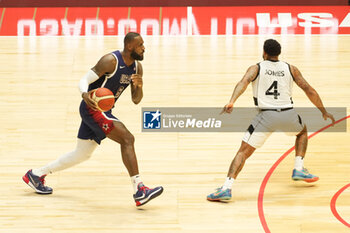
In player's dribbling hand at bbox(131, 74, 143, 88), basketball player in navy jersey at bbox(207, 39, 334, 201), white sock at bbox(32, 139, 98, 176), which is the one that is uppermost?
player's dribbling hand at bbox(131, 74, 143, 88)

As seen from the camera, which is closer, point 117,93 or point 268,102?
point 117,93

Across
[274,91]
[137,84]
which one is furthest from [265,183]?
[137,84]

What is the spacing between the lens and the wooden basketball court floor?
28.5 feet

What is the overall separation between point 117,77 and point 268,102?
1639mm

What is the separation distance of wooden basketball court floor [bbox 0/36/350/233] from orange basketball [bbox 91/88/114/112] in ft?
3.80

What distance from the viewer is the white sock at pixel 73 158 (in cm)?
891

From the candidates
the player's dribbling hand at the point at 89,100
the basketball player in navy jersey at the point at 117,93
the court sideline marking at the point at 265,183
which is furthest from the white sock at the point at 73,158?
the court sideline marking at the point at 265,183

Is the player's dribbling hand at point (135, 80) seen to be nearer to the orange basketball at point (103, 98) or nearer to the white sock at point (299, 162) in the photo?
the orange basketball at point (103, 98)

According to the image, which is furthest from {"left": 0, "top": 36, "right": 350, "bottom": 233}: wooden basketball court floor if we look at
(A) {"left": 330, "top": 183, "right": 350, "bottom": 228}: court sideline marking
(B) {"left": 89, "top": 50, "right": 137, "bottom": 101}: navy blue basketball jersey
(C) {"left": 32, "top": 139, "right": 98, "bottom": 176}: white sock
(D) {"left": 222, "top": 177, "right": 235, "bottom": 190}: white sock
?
(B) {"left": 89, "top": 50, "right": 137, "bottom": 101}: navy blue basketball jersey

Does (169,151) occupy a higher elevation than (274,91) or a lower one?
lower

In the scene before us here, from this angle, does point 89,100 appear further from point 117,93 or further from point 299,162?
point 299,162

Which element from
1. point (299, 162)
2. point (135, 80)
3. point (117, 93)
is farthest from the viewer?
point (299, 162)

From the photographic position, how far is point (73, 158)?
898 centimetres

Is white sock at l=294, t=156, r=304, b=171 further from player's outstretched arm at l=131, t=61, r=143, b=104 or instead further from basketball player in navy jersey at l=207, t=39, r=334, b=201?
player's outstretched arm at l=131, t=61, r=143, b=104
